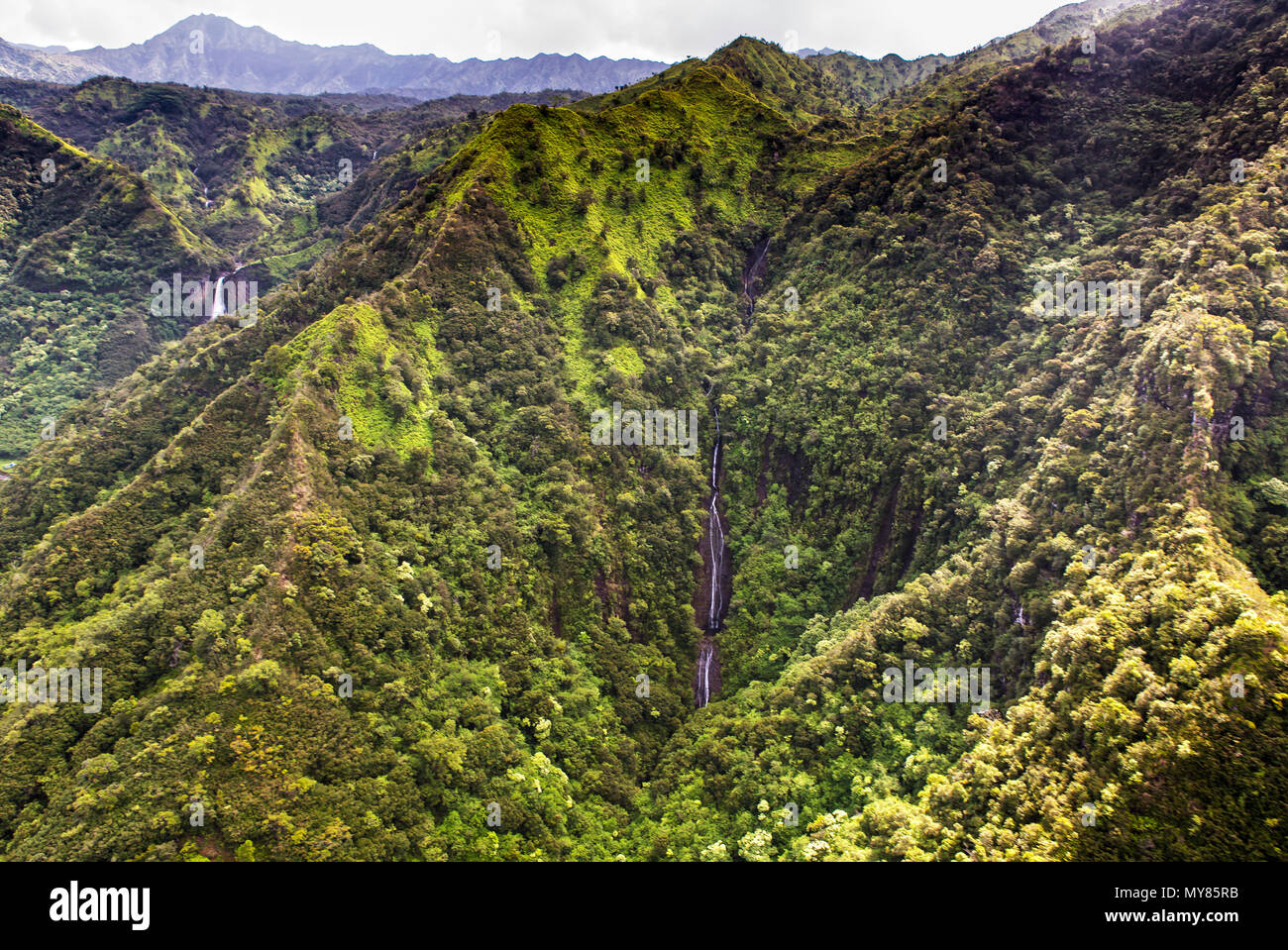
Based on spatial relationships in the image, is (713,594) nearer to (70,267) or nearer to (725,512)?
(725,512)

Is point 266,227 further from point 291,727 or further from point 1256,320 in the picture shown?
point 1256,320

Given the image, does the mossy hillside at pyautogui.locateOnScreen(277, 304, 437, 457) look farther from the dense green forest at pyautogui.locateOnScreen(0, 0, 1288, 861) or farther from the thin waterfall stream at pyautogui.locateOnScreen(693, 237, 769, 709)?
the thin waterfall stream at pyautogui.locateOnScreen(693, 237, 769, 709)

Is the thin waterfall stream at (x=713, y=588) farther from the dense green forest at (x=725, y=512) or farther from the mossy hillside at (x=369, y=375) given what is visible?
the mossy hillside at (x=369, y=375)

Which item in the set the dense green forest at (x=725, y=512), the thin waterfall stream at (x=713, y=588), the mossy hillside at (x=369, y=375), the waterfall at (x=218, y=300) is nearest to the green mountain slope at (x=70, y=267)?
the waterfall at (x=218, y=300)

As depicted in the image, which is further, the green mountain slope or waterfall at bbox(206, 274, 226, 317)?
waterfall at bbox(206, 274, 226, 317)

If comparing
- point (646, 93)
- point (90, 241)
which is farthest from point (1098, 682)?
point (90, 241)

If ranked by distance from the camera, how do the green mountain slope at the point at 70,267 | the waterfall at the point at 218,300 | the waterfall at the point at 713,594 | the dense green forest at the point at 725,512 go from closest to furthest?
the dense green forest at the point at 725,512 < the waterfall at the point at 713,594 < the green mountain slope at the point at 70,267 < the waterfall at the point at 218,300

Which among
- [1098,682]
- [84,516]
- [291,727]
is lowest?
[291,727]

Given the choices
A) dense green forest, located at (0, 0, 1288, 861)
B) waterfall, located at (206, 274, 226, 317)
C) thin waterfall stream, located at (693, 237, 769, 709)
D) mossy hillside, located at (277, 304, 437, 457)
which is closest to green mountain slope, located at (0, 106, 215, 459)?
waterfall, located at (206, 274, 226, 317)
